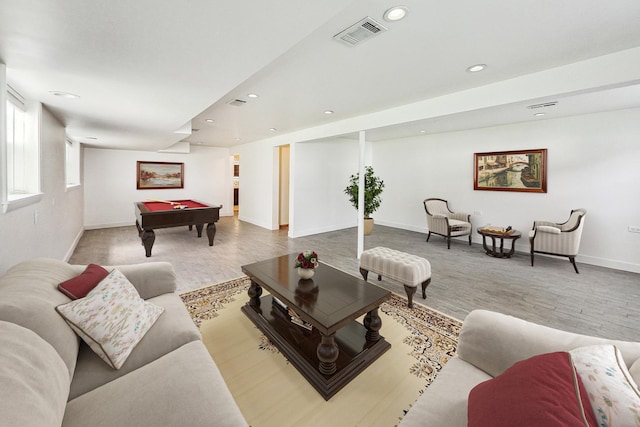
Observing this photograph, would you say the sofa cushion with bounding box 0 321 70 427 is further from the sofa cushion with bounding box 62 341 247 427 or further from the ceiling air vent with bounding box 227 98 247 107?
the ceiling air vent with bounding box 227 98 247 107

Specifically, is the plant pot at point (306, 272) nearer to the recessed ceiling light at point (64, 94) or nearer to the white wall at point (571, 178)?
the recessed ceiling light at point (64, 94)

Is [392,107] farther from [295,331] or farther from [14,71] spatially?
[14,71]

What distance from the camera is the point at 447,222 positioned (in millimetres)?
5547

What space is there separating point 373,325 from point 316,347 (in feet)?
1.66

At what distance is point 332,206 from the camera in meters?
7.43

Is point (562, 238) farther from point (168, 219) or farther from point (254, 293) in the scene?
point (168, 219)

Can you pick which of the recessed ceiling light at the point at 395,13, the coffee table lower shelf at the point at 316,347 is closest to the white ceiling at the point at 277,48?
the recessed ceiling light at the point at 395,13

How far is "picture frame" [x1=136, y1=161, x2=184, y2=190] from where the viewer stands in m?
7.92

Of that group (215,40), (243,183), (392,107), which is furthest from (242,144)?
(215,40)

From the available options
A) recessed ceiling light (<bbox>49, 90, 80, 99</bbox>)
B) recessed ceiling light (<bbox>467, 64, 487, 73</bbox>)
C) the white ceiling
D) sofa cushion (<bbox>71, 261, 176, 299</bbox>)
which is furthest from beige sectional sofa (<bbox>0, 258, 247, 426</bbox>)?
recessed ceiling light (<bbox>467, 64, 487, 73</bbox>)

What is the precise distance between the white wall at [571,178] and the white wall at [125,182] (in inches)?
287

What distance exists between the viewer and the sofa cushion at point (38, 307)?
117 cm

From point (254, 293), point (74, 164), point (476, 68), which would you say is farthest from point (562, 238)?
point (74, 164)

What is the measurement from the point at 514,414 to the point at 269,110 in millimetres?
4500
